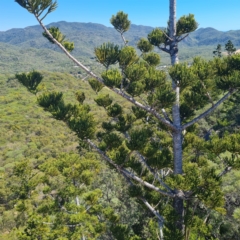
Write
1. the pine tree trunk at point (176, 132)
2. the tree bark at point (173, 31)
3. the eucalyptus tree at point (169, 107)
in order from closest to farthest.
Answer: the eucalyptus tree at point (169, 107) < the tree bark at point (173, 31) < the pine tree trunk at point (176, 132)

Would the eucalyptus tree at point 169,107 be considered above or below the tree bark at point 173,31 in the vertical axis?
below

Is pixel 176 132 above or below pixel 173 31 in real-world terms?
below

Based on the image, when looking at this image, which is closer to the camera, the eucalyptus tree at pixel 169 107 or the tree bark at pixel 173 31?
the eucalyptus tree at pixel 169 107

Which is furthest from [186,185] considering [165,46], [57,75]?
[57,75]

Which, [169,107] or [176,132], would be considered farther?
[176,132]

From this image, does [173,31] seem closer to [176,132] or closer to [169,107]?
[169,107]

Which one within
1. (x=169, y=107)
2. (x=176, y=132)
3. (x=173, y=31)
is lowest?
(x=176, y=132)

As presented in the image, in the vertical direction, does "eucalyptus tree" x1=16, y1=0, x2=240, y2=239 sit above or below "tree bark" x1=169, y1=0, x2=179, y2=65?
below

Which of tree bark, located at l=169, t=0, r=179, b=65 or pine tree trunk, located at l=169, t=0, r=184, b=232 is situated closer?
tree bark, located at l=169, t=0, r=179, b=65

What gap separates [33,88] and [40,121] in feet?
198

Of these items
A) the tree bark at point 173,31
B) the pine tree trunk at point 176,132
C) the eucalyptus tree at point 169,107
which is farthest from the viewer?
the pine tree trunk at point 176,132

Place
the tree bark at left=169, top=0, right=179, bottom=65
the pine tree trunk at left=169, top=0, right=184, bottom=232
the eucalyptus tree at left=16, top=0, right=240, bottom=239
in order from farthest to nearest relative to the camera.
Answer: the pine tree trunk at left=169, top=0, right=184, bottom=232
the tree bark at left=169, top=0, right=179, bottom=65
the eucalyptus tree at left=16, top=0, right=240, bottom=239

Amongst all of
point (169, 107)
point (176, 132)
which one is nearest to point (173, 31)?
point (169, 107)

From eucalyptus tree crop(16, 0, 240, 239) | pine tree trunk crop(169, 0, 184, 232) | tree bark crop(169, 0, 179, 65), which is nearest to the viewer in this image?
eucalyptus tree crop(16, 0, 240, 239)
